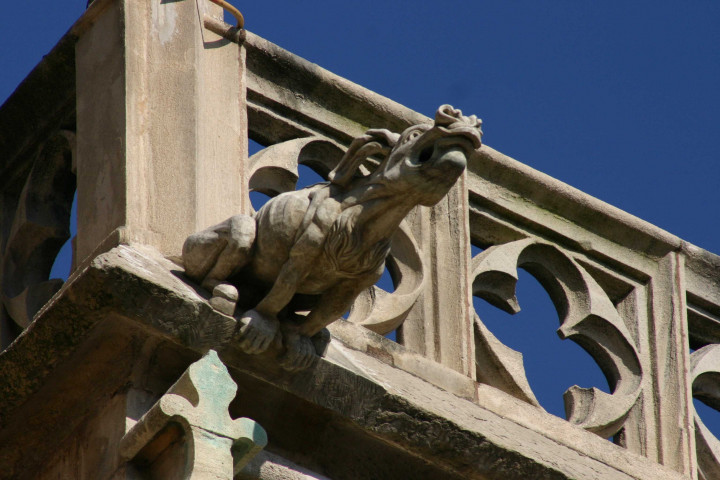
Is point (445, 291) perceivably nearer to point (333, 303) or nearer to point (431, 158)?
point (333, 303)

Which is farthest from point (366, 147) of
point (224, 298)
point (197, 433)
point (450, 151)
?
point (197, 433)

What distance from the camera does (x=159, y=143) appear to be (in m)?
8.52

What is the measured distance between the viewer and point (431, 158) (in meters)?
7.84

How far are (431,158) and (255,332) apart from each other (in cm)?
76

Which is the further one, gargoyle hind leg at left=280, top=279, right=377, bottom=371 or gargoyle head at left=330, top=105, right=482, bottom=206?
gargoyle hind leg at left=280, top=279, right=377, bottom=371

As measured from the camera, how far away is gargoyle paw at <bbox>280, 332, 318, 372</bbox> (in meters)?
7.93

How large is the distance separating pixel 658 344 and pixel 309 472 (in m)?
2.23

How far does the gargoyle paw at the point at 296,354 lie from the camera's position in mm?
7926

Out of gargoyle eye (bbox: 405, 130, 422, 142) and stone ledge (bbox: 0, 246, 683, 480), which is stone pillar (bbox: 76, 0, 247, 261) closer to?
stone ledge (bbox: 0, 246, 683, 480)

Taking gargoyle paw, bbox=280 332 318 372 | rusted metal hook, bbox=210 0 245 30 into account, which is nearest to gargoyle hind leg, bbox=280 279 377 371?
gargoyle paw, bbox=280 332 318 372

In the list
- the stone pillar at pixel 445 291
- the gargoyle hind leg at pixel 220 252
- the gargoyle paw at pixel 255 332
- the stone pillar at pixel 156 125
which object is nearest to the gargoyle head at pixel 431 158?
the gargoyle hind leg at pixel 220 252

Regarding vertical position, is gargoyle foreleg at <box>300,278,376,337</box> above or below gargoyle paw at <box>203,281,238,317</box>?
above

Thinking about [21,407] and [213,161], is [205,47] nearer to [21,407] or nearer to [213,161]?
[213,161]

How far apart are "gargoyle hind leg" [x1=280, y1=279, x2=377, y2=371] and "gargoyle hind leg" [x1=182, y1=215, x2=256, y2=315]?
251 mm
